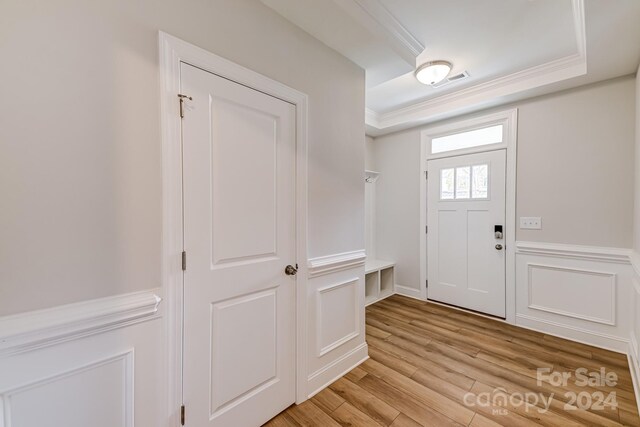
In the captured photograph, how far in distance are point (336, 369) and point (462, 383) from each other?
96cm

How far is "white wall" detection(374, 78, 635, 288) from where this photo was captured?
2346mm

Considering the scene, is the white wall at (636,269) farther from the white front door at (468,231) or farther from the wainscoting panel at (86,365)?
the wainscoting panel at (86,365)

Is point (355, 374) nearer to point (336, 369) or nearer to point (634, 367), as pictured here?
point (336, 369)

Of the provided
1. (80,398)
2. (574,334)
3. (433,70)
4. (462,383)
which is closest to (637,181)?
(574,334)

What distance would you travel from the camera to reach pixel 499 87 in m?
2.78

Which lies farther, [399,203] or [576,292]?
[399,203]

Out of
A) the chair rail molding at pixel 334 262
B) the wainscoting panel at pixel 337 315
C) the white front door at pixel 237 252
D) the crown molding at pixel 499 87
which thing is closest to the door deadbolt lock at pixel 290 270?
the white front door at pixel 237 252

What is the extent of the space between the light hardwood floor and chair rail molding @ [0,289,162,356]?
1.12 metres

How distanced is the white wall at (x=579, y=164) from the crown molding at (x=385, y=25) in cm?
171

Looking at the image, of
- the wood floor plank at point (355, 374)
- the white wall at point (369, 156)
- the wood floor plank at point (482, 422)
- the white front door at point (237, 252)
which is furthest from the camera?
the white wall at point (369, 156)

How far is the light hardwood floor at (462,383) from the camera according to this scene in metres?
1.62

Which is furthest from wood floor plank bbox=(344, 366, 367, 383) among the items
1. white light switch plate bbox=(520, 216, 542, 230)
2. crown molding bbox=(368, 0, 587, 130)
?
crown molding bbox=(368, 0, 587, 130)

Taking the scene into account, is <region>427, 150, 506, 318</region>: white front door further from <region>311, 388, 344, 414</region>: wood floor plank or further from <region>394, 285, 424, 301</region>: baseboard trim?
<region>311, 388, 344, 414</region>: wood floor plank

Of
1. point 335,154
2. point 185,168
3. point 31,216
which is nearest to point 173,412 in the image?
point 31,216
